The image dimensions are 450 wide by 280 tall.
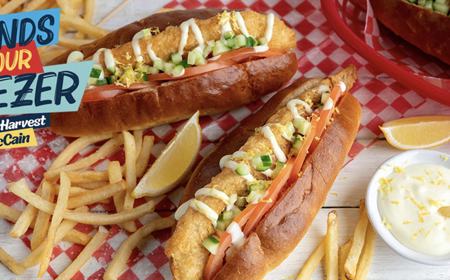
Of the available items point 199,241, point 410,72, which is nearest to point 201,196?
point 199,241

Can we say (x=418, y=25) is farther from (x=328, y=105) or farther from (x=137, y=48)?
Result: (x=137, y=48)

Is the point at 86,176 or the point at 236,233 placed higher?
the point at 236,233

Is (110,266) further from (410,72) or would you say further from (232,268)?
(410,72)

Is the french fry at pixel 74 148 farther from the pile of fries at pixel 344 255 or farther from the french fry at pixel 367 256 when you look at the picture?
the french fry at pixel 367 256

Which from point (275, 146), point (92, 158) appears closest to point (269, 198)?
point (275, 146)

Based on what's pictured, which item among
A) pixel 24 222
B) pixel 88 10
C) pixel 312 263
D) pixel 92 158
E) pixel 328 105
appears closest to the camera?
pixel 312 263


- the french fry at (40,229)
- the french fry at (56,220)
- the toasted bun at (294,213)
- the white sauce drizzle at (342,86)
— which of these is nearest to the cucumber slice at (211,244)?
the toasted bun at (294,213)

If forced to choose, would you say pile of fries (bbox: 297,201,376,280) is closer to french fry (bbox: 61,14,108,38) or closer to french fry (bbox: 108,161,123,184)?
french fry (bbox: 108,161,123,184)

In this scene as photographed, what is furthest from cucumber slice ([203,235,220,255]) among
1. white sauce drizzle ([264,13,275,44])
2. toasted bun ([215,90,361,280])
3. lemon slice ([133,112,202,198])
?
white sauce drizzle ([264,13,275,44])
